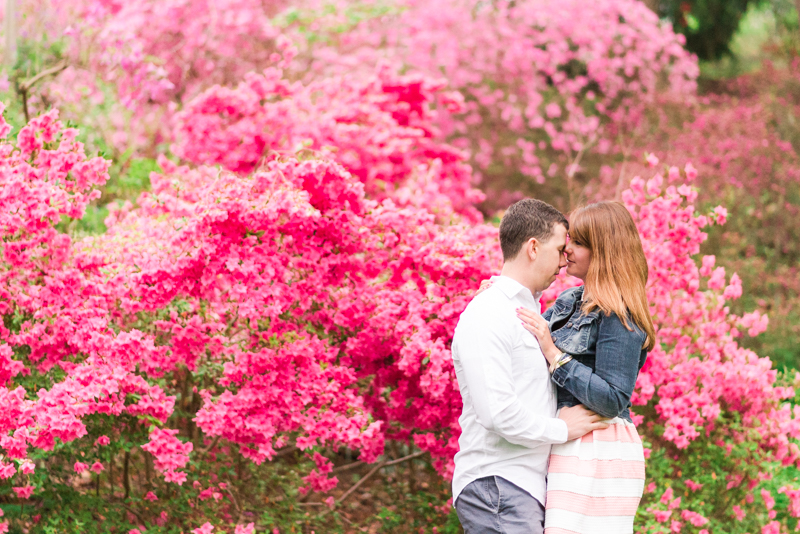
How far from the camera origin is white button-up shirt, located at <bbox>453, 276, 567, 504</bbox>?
2170 millimetres

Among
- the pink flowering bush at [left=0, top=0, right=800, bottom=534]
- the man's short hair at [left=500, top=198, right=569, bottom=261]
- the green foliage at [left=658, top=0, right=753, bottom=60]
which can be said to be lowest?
the green foliage at [left=658, top=0, right=753, bottom=60]

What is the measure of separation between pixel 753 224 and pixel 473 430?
6.45 meters

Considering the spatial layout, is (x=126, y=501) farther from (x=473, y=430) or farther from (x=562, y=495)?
(x=562, y=495)

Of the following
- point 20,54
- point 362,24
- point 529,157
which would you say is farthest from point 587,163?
point 20,54

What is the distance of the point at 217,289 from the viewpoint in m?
3.47

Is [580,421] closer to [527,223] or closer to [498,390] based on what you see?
[498,390]

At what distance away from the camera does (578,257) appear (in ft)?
8.03

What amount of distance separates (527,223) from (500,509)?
88 centimetres

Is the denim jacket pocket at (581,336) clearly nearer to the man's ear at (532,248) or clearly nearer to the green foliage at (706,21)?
the man's ear at (532,248)

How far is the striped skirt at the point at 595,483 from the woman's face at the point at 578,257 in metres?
0.49

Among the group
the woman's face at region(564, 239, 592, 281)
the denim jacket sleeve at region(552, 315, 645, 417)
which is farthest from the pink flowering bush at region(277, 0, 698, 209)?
the denim jacket sleeve at region(552, 315, 645, 417)

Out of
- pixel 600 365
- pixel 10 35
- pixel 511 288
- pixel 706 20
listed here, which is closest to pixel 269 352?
pixel 511 288

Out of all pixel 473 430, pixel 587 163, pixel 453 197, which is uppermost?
pixel 473 430

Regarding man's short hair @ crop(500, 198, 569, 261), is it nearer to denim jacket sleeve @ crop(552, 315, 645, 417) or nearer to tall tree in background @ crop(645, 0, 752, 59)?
denim jacket sleeve @ crop(552, 315, 645, 417)
